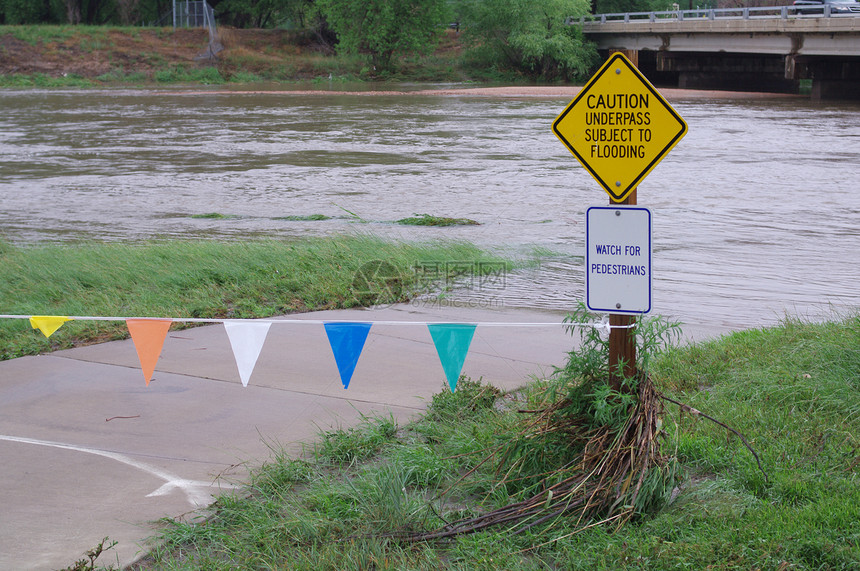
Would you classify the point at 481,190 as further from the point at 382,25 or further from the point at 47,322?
the point at 382,25

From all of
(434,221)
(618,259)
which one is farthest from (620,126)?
(434,221)

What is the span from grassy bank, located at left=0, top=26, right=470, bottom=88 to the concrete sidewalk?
57.1 m

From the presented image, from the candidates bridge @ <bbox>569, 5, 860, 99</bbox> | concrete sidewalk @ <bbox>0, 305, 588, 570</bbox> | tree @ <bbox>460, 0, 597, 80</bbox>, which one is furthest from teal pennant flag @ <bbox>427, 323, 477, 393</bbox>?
tree @ <bbox>460, 0, 597, 80</bbox>

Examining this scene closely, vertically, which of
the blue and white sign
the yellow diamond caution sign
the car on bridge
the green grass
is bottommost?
the green grass

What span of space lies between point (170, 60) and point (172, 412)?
2554 inches

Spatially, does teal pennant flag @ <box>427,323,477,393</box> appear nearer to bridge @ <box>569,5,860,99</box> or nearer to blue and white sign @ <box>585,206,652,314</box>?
blue and white sign @ <box>585,206,652,314</box>

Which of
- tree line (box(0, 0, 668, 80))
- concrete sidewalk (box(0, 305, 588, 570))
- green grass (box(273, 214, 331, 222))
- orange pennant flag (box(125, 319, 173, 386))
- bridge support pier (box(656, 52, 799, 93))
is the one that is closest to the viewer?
concrete sidewalk (box(0, 305, 588, 570))

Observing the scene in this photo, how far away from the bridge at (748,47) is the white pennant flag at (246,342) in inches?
1701

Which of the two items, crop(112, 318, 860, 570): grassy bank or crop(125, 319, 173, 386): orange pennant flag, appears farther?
crop(125, 319, 173, 386): orange pennant flag

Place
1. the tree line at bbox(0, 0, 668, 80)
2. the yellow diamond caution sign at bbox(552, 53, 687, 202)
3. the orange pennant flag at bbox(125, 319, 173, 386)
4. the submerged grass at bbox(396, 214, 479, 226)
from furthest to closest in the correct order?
the tree line at bbox(0, 0, 668, 80) → the submerged grass at bbox(396, 214, 479, 226) → the orange pennant flag at bbox(125, 319, 173, 386) → the yellow diamond caution sign at bbox(552, 53, 687, 202)

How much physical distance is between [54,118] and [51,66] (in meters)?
29.0

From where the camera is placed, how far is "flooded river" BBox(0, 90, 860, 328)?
33.3 ft

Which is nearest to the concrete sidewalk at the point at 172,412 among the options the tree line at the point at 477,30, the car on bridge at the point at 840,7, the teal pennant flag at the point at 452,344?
the teal pennant flag at the point at 452,344

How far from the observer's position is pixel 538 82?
66000 millimetres
